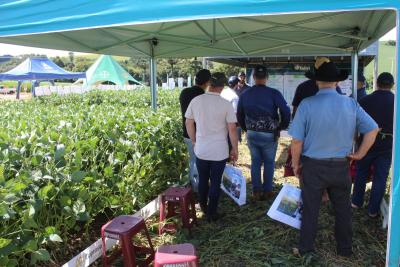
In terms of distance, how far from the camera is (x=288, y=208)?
138 inches

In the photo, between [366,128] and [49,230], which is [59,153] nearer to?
[49,230]

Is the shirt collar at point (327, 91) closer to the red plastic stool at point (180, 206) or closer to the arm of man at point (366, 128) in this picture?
the arm of man at point (366, 128)

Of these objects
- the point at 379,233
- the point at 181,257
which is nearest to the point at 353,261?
the point at 379,233

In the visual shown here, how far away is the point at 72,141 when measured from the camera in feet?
11.1

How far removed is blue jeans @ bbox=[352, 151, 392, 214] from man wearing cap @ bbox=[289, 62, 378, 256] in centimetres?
115

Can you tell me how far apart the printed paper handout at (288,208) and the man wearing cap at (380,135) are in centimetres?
122

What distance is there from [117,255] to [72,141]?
3.55 ft

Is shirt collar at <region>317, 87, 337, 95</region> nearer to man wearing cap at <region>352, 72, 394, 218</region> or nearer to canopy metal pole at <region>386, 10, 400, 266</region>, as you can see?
canopy metal pole at <region>386, 10, 400, 266</region>

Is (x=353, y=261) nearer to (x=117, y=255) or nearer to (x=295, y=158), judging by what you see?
(x=295, y=158)

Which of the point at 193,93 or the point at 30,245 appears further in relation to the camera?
the point at 193,93

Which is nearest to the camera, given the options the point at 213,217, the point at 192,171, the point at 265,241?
the point at 265,241

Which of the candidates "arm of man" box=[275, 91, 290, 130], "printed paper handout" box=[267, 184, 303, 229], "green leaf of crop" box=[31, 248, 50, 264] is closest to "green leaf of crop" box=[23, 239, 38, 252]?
"green leaf of crop" box=[31, 248, 50, 264]

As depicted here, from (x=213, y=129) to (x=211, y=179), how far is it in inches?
22.9

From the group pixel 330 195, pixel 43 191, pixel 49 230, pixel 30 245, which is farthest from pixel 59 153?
pixel 330 195
